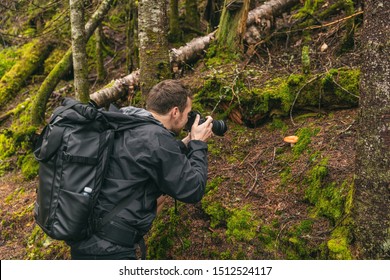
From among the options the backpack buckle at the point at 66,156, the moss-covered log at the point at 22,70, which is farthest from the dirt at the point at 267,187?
the moss-covered log at the point at 22,70

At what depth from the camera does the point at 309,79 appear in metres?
5.29

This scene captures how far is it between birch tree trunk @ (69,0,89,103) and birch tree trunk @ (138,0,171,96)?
63.2 inches

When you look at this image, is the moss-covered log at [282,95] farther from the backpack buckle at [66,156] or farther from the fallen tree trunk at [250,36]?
the backpack buckle at [66,156]

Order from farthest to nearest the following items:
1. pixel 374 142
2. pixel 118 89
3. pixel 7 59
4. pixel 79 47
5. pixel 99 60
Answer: pixel 7 59 → pixel 99 60 → pixel 118 89 → pixel 79 47 → pixel 374 142

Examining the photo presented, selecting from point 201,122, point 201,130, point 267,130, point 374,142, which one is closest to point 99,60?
point 267,130

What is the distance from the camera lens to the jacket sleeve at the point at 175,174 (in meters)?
2.94

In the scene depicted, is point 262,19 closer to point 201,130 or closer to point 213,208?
point 213,208

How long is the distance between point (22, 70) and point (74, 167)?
28.9ft

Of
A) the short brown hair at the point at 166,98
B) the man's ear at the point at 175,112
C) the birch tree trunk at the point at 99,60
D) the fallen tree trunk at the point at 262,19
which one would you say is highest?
the short brown hair at the point at 166,98

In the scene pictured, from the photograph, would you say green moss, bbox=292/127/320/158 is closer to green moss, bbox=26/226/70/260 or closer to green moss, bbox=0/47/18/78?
green moss, bbox=26/226/70/260

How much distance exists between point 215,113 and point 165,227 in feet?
6.61

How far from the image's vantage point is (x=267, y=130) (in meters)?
5.45
